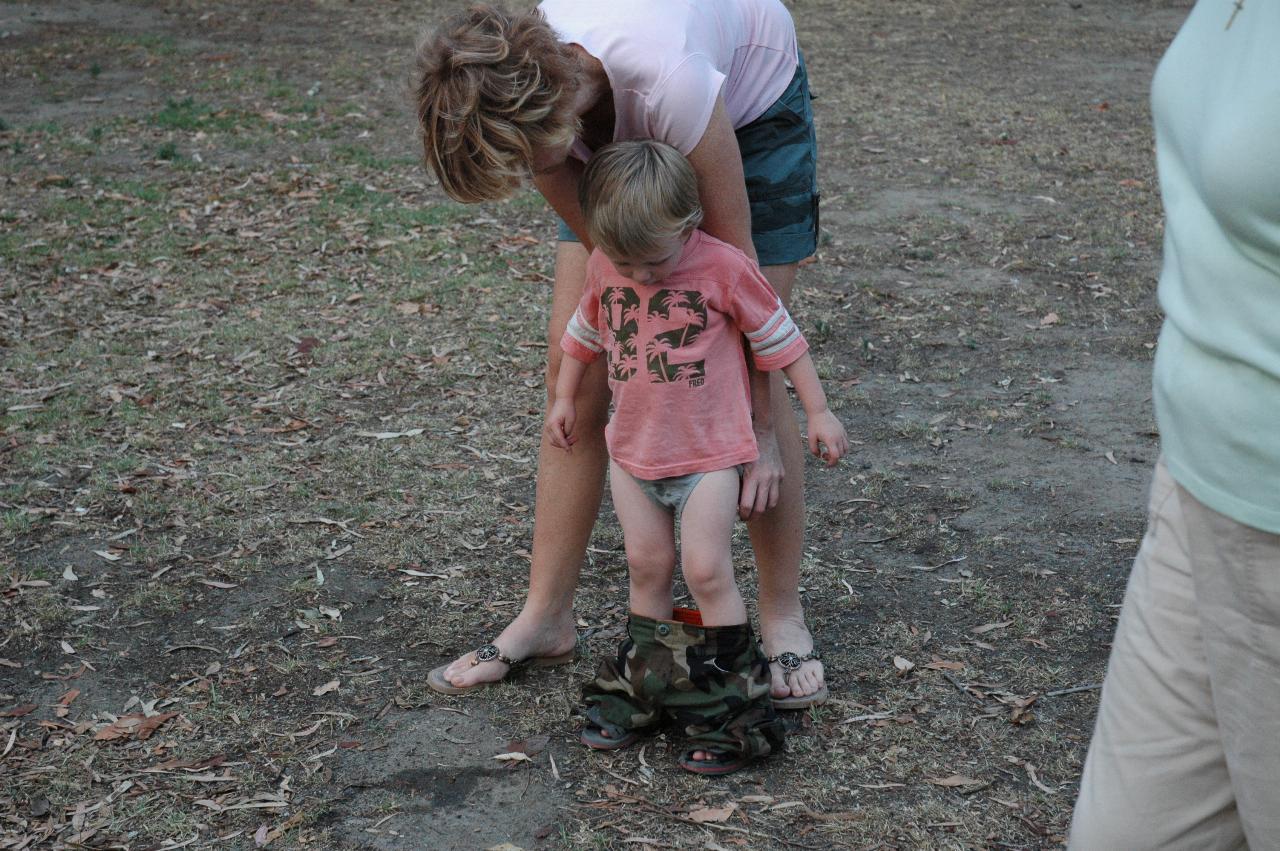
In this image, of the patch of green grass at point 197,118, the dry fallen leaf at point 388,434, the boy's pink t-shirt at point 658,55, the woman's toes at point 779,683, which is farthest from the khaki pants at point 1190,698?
the patch of green grass at point 197,118

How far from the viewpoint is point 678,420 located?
2.80 metres

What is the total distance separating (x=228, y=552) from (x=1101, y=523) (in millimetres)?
2749

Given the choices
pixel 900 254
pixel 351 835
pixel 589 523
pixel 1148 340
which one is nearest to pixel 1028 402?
pixel 1148 340

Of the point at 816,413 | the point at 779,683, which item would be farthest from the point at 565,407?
the point at 779,683

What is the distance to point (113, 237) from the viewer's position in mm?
6977

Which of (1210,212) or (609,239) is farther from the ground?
(1210,212)

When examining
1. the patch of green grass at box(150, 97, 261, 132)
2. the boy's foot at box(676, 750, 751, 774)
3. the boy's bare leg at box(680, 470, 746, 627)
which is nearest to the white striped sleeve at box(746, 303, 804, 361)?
the boy's bare leg at box(680, 470, 746, 627)

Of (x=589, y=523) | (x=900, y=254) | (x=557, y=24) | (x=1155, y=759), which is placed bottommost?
(x=900, y=254)

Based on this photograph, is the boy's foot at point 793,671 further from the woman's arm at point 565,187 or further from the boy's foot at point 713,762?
the woman's arm at point 565,187

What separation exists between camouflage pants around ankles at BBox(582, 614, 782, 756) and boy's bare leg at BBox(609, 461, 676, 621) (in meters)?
0.08

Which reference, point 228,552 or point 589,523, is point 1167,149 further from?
point 228,552

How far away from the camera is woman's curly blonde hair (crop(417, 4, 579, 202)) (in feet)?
7.97

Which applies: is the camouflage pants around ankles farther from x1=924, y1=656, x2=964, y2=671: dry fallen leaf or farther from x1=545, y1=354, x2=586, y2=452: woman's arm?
x1=924, y1=656, x2=964, y2=671: dry fallen leaf

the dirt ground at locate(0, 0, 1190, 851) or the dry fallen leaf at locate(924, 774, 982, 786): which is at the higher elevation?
the dry fallen leaf at locate(924, 774, 982, 786)
